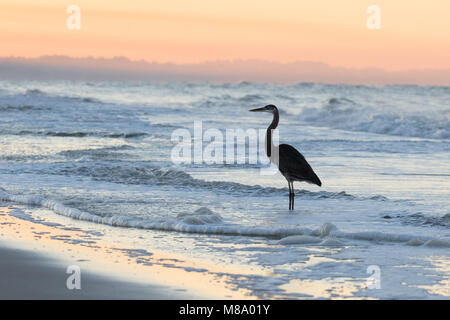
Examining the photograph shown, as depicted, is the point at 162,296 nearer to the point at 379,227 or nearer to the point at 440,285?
the point at 440,285

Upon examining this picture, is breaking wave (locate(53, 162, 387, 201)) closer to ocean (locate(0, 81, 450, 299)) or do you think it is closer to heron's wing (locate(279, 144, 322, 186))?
ocean (locate(0, 81, 450, 299))

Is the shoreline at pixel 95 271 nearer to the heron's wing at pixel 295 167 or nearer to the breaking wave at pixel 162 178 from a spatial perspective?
the heron's wing at pixel 295 167

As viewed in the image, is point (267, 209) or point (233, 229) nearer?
point (233, 229)

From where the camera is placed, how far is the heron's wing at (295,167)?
10.3 meters

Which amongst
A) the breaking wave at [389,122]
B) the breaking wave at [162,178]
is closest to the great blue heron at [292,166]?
the breaking wave at [162,178]

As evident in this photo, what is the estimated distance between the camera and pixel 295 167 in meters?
10.4

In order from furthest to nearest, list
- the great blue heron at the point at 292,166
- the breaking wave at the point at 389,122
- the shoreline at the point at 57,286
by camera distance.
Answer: the breaking wave at the point at 389,122 → the great blue heron at the point at 292,166 → the shoreline at the point at 57,286

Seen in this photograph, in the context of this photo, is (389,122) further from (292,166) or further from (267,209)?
(267,209)

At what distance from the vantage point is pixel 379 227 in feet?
27.1

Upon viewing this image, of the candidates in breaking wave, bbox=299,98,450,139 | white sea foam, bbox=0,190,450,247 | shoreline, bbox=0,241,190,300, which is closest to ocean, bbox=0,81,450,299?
white sea foam, bbox=0,190,450,247

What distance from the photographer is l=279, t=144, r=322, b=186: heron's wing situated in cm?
1032

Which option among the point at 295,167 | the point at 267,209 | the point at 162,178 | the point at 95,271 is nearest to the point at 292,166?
the point at 295,167

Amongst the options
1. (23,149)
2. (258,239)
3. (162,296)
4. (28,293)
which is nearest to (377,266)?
(258,239)
